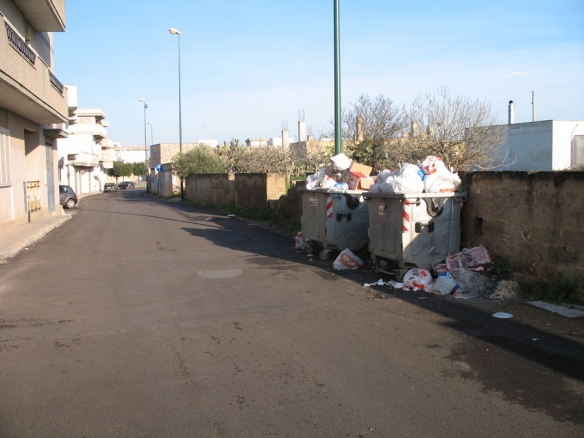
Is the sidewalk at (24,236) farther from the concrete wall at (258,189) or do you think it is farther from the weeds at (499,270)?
the weeds at (499,270)

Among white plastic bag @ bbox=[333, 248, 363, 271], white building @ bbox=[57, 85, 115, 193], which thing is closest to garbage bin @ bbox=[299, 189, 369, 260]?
white plastic bag @ bbox=[333, 248, 363, 271]

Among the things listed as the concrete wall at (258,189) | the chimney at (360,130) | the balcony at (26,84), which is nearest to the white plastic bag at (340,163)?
the balcony at (26,84)

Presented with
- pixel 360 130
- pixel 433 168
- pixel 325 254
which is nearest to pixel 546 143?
pixel 360 130

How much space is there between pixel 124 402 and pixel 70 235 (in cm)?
1381

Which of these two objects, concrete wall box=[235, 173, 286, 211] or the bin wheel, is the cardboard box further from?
concrete wall box=[235, 173, 286, 211]

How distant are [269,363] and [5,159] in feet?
48.9

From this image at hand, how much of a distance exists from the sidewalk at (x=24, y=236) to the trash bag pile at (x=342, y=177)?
7053 millimetres

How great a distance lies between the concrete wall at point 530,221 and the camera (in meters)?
7.18

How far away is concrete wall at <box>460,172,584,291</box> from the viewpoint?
718 centimetres

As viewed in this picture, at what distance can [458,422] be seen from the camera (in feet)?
12.7

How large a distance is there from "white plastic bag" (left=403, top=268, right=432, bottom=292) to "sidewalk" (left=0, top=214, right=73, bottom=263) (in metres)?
8.62

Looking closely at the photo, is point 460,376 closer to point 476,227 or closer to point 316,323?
point 316,323

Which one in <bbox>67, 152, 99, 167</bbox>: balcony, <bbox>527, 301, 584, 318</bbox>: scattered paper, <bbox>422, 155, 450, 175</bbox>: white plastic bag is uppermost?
<bbox>67, 152, 99, 167</bbox>: balcony

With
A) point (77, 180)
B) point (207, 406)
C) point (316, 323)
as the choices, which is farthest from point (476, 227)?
point (77, 180)
